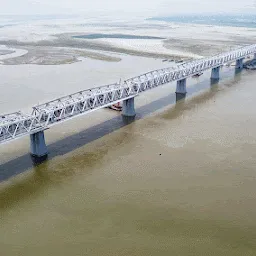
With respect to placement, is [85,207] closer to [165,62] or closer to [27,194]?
[27,194]

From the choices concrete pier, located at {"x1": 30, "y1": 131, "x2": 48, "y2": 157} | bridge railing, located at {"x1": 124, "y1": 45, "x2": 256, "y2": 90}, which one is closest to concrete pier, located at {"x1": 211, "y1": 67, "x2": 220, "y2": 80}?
bridge railing, located at {"x1": 124, "y1": 45, "x2": 256, "y2": 90}

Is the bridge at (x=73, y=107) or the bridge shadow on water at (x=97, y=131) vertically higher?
the bridge at (x=73, y=107)

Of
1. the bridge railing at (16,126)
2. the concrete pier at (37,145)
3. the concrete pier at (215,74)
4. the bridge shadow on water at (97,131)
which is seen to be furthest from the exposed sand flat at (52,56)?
the bridge railing at (16,126)

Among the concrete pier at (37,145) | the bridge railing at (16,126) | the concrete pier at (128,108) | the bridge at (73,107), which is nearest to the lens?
the bridge railing at (16,126)

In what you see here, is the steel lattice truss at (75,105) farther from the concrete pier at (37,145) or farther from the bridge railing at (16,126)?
the concrete pier at (37,145)

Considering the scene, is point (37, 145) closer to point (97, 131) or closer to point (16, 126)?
point (16, 126)

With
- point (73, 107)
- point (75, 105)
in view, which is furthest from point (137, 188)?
point (75, 105)

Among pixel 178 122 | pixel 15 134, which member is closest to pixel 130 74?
pixel 178 122
